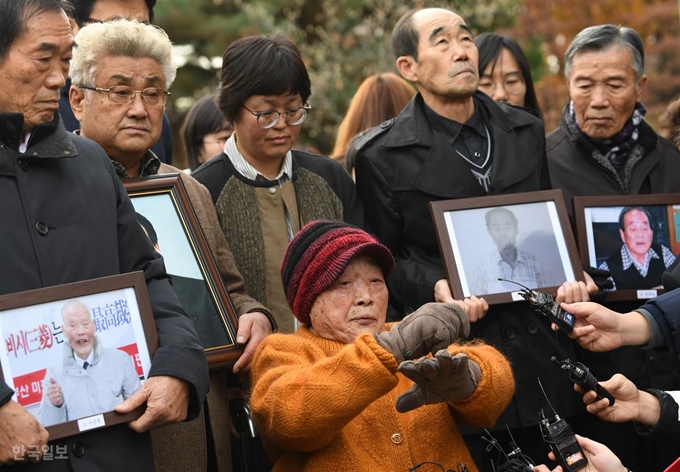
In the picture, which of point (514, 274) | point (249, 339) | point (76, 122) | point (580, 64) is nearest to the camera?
point (249, 339)

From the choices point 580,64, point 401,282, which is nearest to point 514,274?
point 401,282

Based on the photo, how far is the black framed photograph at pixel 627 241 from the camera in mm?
4988

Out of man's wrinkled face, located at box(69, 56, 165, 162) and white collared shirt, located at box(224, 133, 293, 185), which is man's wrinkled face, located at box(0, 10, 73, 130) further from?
white collared shirt, located at box(224, 133, 293, 185)

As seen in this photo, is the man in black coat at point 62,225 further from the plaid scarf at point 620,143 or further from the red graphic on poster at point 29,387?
the plaid scarf at point 620,143

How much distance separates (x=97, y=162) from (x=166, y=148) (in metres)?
2.21

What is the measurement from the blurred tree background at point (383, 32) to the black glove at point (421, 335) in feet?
38.6

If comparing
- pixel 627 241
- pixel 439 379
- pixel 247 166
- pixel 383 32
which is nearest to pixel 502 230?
pixel 627 241

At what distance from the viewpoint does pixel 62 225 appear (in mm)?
3359

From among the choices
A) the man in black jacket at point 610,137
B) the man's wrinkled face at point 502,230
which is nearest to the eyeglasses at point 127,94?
the man's wrinkled face at point 502,230

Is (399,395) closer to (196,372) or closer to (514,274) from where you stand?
(196,372)

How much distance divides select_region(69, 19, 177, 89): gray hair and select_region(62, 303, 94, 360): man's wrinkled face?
4.32 ft

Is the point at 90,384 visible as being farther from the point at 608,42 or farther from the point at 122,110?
the point at 608,42

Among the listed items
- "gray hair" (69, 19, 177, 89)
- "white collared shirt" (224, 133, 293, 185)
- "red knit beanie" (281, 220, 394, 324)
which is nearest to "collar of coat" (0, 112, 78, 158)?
"gray hair" (69, 19, 177, 89)

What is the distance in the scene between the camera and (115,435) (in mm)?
3293
